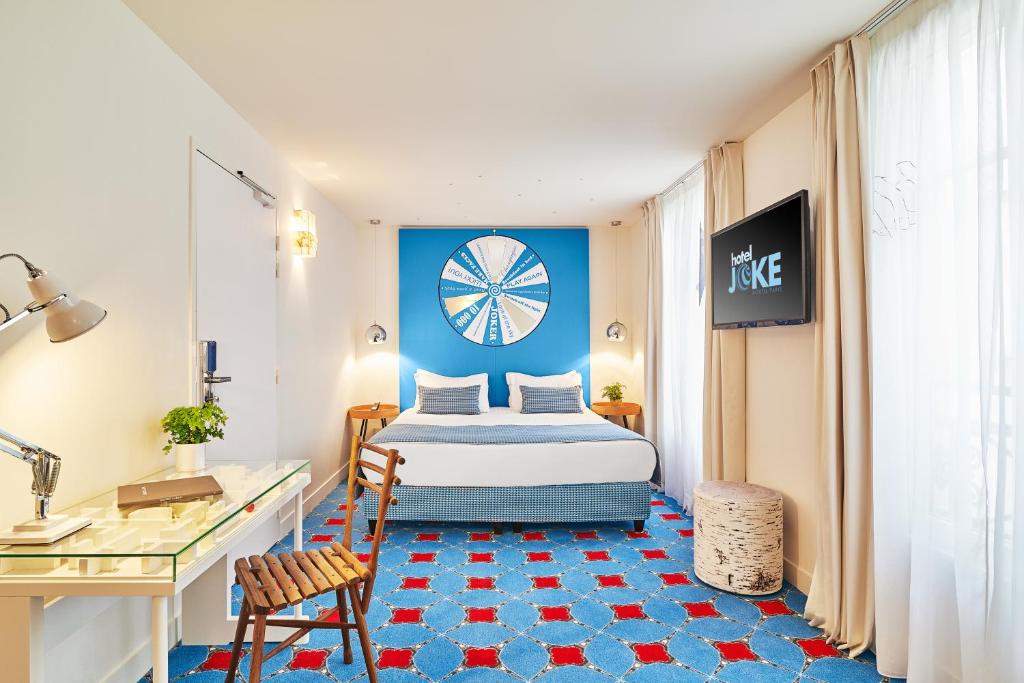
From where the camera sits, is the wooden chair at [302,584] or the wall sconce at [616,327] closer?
the wooden chair at [302,584]

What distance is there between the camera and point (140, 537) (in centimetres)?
155

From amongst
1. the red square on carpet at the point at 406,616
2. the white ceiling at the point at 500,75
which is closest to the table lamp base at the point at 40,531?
the red square on carpet at the point at 406,616

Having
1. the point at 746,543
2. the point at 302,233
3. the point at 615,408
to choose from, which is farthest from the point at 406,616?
the point at 615,408

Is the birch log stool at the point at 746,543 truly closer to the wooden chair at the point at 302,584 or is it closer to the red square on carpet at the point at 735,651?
the red square on carpet at the point at 735,651

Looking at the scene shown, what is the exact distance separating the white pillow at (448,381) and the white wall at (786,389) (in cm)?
284

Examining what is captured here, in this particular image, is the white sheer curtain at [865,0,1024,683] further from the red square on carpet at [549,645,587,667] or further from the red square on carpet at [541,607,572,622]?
the red square on carpet at [541,607,572,622]

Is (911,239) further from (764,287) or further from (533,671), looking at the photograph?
(533,671)

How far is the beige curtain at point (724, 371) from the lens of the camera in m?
3.55

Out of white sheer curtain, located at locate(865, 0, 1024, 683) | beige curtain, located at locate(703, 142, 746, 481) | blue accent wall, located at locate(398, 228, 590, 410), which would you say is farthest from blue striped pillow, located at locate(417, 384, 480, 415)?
white sheer curtain, located at locate(865, 0, 1024, 683)

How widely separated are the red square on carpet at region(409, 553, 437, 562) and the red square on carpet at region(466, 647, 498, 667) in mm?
1075

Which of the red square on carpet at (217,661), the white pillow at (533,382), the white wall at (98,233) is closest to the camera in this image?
the white wall at (98,233)

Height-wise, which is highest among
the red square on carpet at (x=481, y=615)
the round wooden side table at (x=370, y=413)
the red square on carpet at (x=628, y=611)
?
the round wooden side table at (x=370, y=413)

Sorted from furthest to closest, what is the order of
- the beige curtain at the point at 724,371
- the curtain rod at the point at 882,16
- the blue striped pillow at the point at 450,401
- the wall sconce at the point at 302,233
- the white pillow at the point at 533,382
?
the white pillow at the point at 533,382, the blue striped pillow at the point at 450,401, the wall sconce at the point at 302,233, the beige curtain at the point at 724,371, the curtain rod at the point at 882,16

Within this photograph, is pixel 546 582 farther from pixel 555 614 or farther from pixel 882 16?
pixel 882 16
